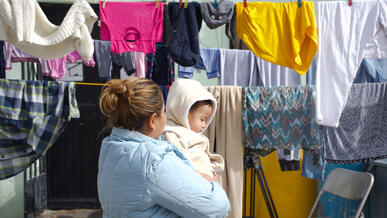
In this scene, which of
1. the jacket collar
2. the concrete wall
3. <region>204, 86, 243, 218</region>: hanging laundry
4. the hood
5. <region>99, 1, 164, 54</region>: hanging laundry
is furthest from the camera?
the concrete wall

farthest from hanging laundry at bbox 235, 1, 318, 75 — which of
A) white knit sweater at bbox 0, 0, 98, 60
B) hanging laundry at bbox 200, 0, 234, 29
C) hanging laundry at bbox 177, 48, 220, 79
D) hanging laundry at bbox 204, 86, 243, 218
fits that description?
white knit sweater at bbox 0, 0, 98, 60

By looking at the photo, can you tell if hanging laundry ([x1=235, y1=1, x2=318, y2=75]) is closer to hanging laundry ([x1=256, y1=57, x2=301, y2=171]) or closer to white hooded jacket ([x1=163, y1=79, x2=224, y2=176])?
hanging laundry ([x1=256, y1=57, x2=301, y2=171])

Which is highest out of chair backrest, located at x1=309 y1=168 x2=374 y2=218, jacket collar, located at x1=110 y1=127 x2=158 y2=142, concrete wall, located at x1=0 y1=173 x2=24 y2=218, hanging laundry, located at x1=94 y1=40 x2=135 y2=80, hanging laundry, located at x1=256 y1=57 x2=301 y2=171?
hanging laundry, located at x1=94 y1=40 x2=135 y2=80

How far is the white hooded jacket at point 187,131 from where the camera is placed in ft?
4.87

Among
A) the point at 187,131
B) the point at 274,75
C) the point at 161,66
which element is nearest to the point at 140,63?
Result: the point at 161,66

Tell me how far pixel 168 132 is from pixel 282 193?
284cm

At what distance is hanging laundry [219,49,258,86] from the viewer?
3586 millimetres

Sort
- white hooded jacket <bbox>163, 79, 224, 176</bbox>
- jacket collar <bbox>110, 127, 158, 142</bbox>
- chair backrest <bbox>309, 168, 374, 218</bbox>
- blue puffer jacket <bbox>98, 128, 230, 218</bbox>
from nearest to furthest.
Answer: blue puffer jacket <bbox>98, 128, 230, 218</bbox>
jacket collar <bbox>110, 127, 158, 142</bbox>
white hooded jacket <bbox>163, 79, 224, 176</bbox>
chair backrest <bbox>309, 168, 374, 218</bbox>

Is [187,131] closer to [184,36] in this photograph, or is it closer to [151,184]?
[151,184]

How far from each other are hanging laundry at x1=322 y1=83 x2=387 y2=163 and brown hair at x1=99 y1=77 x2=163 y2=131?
2.26 m

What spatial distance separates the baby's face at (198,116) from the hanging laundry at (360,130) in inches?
62.6

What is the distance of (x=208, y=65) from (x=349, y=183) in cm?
179

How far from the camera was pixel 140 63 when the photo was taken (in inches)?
140

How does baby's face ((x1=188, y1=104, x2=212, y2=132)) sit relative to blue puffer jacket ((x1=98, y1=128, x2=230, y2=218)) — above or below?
above
